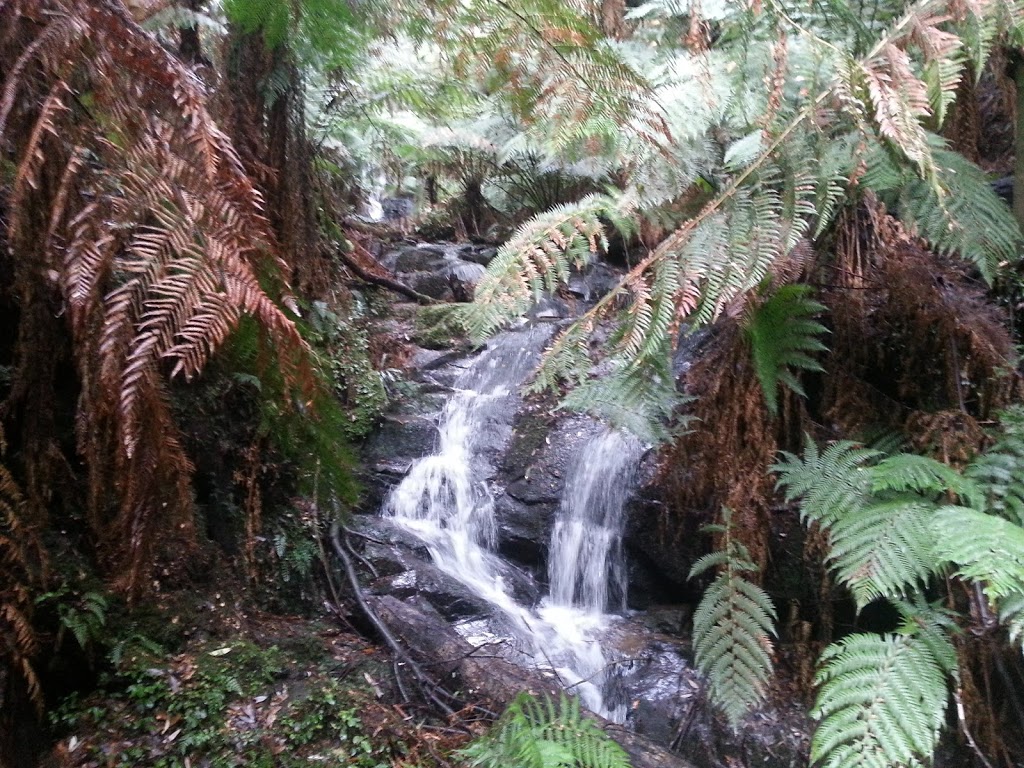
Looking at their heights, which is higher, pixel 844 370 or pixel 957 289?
pixel 957 289

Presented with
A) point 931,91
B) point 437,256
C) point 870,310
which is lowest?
point 870,310

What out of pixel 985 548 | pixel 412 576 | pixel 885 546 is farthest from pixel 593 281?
pixel 985 548

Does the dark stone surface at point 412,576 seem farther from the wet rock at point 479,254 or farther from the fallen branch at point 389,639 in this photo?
the wet rock at point 479,254

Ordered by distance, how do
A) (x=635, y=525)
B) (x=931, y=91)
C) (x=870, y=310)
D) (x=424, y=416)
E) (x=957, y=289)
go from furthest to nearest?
(x=424, y=416)
(x=635, y=525)
(x=870, y=310)
(x=957, y=289)
(x=931, y=91)

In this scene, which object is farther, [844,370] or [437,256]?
[437,256]

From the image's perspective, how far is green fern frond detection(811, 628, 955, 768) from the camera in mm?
1771

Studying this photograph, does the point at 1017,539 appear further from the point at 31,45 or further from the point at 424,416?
the point at 424,416

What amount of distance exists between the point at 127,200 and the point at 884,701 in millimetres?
2364

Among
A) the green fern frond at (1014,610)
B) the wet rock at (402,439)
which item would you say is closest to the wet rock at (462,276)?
the wet rock at (402,439)

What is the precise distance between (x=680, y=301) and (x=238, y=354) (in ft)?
5.14

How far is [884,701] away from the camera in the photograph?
185 centimetres

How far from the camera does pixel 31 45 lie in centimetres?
129

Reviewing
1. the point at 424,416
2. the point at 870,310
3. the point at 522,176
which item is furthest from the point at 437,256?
the point at 870,310

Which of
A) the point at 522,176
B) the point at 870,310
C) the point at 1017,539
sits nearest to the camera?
the point at 1017,539
